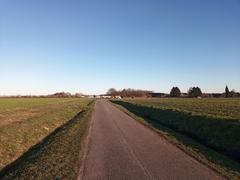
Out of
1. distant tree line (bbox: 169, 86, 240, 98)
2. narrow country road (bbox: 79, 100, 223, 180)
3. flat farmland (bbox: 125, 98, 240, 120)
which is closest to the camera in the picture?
narrow country road (bbox: 79, 100, 223, 180)

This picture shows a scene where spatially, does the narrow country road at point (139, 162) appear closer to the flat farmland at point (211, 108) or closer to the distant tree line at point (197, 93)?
the flat farmland at point (211, 108)

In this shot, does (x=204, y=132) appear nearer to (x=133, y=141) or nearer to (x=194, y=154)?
(x=133, y=141)

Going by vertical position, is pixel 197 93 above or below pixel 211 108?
above

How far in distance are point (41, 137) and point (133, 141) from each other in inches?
334

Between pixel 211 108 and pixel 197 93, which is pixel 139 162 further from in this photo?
pixel 197 93

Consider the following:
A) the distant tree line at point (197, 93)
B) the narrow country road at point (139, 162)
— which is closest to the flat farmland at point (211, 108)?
the narrow country road at point (139, 162)

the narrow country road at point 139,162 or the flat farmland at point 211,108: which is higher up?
the flat farmland at point 211,108

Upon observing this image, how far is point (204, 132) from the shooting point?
2028 centimetres

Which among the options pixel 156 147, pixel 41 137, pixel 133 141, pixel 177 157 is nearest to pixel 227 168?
pixel 177 157

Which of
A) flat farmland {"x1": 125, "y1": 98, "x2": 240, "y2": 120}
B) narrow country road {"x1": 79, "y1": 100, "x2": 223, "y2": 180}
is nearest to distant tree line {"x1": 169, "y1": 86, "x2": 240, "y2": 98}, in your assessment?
flat farmland {"x1": 125, "y1": 98, "x2": 240, "y2": 120}

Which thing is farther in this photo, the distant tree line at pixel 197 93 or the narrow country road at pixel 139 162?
the distant tree line at pixel 197 93

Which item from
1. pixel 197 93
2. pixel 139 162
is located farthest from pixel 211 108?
pixel 197 93

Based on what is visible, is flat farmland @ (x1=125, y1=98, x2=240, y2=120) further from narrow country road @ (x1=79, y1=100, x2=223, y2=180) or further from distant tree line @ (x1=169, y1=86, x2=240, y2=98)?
distant tree line @ (x1=169, y1=86, x2=240, y2=98)

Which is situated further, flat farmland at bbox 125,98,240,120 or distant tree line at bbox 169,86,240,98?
distant tree line at bbox 169,86,240,98
